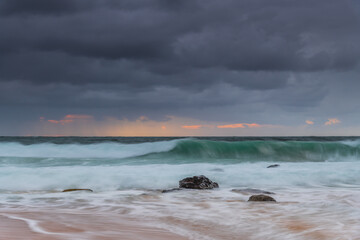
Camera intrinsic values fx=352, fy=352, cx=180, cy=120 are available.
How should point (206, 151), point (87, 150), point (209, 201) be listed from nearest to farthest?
point (209, 201) → point (206, 151) → point (87, 150)

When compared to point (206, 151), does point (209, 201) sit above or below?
below

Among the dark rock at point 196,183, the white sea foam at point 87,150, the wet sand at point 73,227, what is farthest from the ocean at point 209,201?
the white sea foam at point 87,150

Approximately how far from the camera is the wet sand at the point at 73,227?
2871 millimetres

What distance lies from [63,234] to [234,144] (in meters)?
20.1

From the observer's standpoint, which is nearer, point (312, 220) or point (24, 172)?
point (312, 220)

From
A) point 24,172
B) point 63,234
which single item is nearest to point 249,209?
point 63,234

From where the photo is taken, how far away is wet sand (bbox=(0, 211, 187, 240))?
2871 millimetres

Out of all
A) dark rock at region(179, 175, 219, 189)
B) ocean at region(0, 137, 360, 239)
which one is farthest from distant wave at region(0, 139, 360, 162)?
dark rock at region(179, 175, 219, 189)

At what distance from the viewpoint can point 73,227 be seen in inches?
128

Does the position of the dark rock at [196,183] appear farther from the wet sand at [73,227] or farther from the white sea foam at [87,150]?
the white sea foam at [87,150]

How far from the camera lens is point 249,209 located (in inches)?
186

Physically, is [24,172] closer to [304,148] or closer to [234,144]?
[234,144]

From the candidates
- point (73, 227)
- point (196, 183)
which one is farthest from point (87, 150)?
point (73, 227)

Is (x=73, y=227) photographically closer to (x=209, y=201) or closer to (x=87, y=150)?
(x=209, y=201)
